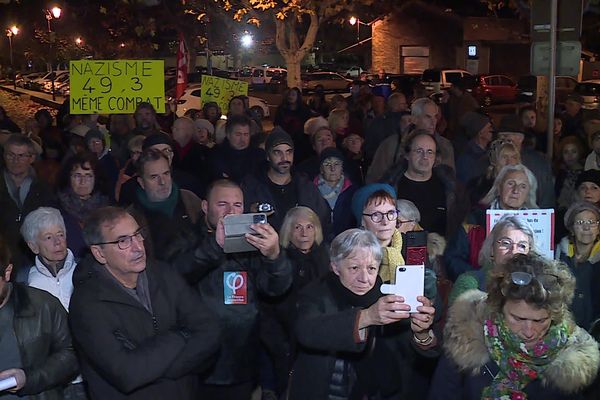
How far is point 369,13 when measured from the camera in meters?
33.7

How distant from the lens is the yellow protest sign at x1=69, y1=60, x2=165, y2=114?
934 cm

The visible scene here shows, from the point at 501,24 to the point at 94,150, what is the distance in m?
36.9

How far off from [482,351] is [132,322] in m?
1.64

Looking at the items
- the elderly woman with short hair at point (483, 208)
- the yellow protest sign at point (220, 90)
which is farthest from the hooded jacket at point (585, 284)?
the yellow protest sign at point (220, 90)

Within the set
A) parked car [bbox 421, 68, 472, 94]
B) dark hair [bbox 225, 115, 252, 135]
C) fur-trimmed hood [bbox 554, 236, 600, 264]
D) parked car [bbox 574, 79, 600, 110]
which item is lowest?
fur-trimmed hood [bbox 554, 236, 600, 264]

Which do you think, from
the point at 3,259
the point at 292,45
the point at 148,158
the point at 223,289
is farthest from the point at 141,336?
the point at 292,45

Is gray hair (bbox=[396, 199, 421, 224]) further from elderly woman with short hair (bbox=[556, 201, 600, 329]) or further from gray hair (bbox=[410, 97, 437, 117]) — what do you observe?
gray hair (bbox=[410, 97, 437, 117])

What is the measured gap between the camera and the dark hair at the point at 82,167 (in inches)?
235

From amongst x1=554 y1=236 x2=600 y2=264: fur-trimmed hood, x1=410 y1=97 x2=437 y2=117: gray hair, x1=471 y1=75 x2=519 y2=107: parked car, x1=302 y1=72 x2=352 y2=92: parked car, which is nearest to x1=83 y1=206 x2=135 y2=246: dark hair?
x1=554 y1=236 x2=600 y2=264: fur-trimmed hood

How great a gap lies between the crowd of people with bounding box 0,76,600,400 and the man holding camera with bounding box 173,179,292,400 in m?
0.01

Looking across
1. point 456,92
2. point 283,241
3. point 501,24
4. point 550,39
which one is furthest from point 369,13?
point 283,241

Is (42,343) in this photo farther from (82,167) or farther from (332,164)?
(332,164)

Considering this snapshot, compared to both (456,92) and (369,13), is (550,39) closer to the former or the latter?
(456,92)

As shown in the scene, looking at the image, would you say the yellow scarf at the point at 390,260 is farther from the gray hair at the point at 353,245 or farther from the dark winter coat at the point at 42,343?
the dark winter coat at the point at 42,343
